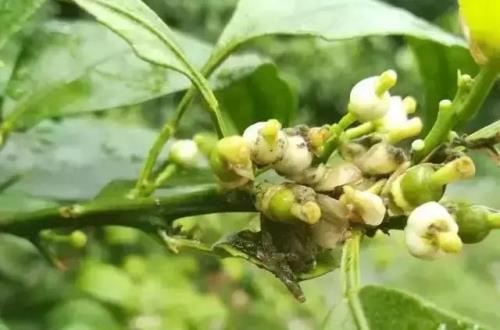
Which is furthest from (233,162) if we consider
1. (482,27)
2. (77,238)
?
(77,238)

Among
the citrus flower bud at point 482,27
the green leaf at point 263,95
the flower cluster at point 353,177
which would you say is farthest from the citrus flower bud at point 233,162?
the green leaf at point 263,95

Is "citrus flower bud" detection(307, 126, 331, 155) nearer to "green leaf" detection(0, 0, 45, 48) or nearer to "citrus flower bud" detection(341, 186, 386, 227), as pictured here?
"citrus flower bud" detection(341, 186, 386, 227)

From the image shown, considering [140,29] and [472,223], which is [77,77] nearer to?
[140,29]

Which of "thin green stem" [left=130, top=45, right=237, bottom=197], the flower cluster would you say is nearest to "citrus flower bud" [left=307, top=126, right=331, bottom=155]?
the flower cluster

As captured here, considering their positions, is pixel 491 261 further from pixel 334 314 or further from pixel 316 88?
pixel 334 314

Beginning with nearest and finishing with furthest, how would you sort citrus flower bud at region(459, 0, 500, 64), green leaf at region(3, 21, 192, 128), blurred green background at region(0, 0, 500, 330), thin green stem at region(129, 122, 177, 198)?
citrus flower bud at region(459, 0, 500, 64), thin green stem at region(129, 122, 177, 198), green leaf at region(3, 21, 192, 128), blurred green background at region(0, 0, 500, 330)

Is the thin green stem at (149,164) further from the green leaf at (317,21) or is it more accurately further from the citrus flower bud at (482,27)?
the citrus flower bud at (482,27)
